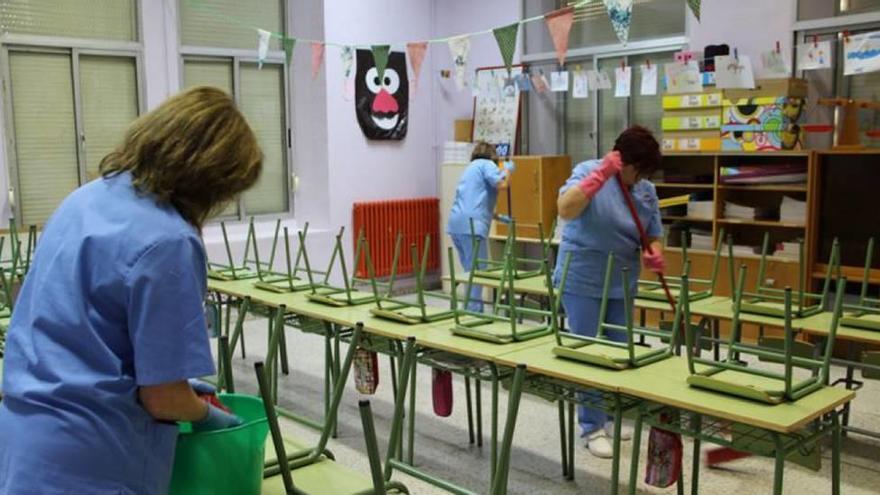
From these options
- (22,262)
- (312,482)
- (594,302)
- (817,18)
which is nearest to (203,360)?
(312,482)

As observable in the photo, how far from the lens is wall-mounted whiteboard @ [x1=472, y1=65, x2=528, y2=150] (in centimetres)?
714

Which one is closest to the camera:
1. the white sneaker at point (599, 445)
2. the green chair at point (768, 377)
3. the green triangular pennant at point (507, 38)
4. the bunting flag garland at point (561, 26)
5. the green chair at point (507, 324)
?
the green chair at point (768, 377)

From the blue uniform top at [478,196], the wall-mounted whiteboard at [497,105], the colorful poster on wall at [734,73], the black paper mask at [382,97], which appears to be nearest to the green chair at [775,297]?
the colorful poster on wall at [734,73]

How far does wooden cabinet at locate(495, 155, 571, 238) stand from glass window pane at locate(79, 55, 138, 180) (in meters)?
3.02

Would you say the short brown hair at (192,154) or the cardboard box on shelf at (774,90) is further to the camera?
the cardboard box on shelf at (774,90)

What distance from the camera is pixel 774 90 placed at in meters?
5.27

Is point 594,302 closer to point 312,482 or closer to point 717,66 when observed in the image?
point 312,482

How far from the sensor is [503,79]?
706 cm

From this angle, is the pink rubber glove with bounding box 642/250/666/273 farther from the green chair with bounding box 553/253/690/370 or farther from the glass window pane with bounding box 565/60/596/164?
the glass window pane with bounding box 565/60/596/164

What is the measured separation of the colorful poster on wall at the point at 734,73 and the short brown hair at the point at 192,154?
454cm

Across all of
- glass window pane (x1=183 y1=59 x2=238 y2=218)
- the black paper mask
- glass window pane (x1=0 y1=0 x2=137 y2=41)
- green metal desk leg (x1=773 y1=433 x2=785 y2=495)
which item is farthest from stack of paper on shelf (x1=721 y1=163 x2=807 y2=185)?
glass window pane (x1=0 y1=0 x2=137 y2=41)

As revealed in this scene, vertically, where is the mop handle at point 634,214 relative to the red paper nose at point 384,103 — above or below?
below

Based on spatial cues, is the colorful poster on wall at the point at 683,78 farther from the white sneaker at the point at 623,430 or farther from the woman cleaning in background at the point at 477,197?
the white sneaker at the point at 623,430

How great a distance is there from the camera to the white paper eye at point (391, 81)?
7.42m
